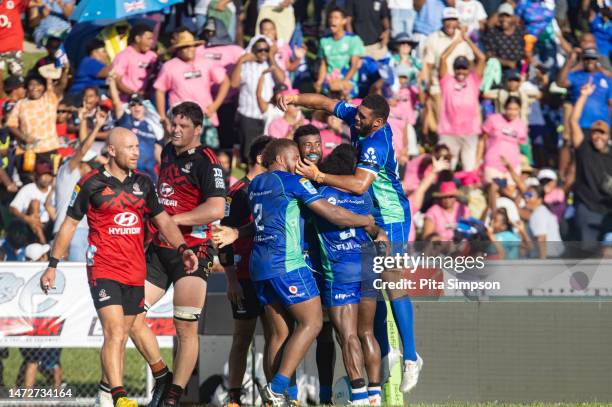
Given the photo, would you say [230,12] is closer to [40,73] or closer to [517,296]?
[40,73]

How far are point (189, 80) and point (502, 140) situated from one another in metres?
4.68

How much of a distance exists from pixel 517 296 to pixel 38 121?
8196 millimetres

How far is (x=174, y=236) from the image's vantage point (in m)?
9.23

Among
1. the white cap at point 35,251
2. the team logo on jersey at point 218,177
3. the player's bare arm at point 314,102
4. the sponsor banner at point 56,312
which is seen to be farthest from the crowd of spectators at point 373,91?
the team logo on jersey at point 218,177

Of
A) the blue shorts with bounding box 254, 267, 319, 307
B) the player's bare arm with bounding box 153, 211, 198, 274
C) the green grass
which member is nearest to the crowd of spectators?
the green grass

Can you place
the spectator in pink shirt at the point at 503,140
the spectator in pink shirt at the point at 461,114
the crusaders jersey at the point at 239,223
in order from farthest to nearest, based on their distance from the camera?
the spectator in pink shirt at the point at 461,114 → the spectator in pink shirt at the point at 503,140 → the crusaders jersey at the point at 239,223

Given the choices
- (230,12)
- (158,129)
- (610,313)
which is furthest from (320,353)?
(230,12)

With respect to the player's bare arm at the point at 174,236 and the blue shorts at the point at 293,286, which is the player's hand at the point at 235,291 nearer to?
the blue shorts at the point at 293,286

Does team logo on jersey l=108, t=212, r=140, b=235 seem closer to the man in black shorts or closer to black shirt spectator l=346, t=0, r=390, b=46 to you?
the man in black shorts

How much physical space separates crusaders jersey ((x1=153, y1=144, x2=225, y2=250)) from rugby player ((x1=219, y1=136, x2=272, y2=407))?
36 cm

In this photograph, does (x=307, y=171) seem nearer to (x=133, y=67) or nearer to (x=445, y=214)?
(x=445, y=214)

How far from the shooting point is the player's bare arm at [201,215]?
9500 mm

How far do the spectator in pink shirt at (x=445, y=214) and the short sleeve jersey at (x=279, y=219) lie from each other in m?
6.05

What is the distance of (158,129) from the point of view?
615 inches
